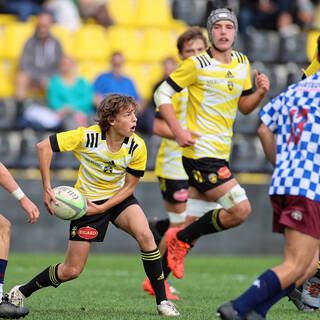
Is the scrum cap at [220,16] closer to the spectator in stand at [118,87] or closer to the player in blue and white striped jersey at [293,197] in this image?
the player in blue and white striped jersey at [293,197]

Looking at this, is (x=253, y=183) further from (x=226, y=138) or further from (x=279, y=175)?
(x=279, y=175)

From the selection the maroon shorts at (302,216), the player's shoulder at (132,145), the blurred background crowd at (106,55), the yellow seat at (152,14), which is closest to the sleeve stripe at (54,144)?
the player's shoulder at (132,145)

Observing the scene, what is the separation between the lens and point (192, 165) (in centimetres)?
744

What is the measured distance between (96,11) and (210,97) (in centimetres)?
833

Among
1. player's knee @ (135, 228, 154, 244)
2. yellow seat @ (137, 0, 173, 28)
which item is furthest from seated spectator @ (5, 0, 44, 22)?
player's knee @ (135, 228, 154, 244)

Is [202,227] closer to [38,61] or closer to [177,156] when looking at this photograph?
[177,156]

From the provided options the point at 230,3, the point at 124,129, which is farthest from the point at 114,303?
the point at 230,3

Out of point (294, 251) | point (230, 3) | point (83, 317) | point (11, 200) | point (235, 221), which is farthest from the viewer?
point (230, 3)

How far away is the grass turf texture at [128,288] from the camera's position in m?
6.64

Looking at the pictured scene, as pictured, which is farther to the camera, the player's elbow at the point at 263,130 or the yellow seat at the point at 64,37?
the yellow seat at the point at 64,37

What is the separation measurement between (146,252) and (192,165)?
3.73 feet

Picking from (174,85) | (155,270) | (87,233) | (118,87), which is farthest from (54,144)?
(118,87)

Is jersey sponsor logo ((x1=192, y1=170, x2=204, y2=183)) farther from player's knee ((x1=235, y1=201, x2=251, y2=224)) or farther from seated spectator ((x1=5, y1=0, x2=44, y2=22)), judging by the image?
seated spectator ((x1=5, y1=0, x2=44, y2=22))

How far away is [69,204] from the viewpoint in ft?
21.0
